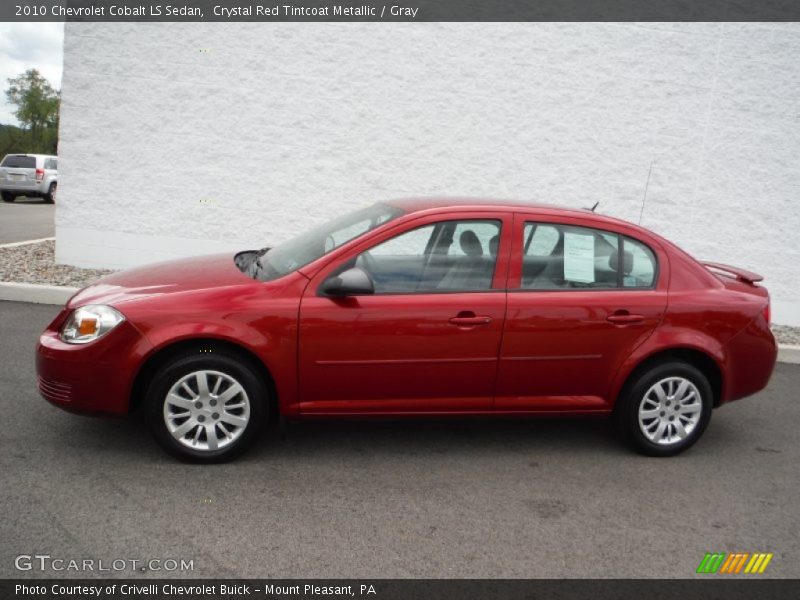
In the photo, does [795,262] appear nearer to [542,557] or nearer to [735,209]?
[735,209]

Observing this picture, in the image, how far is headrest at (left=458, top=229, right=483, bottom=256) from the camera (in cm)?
454

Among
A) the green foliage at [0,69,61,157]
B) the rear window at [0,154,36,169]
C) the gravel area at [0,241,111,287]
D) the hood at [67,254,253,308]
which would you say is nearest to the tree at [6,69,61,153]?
the green foliage at [0,69,61,157]

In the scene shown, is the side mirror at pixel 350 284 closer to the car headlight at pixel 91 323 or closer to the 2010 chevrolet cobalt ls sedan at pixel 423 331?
the 2010 chevrolet cobalt ls sedan at pixel 423 331

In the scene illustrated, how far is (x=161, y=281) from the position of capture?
175 inches

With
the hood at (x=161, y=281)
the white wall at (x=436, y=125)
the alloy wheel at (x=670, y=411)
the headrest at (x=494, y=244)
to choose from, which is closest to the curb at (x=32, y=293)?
the white wall at (x=436, y=125)

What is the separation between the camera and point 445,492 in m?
4.12

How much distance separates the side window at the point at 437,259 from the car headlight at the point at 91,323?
1429 millimetres

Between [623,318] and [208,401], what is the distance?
2566mm

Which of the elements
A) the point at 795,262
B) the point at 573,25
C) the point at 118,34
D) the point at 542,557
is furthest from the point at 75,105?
the point at 795,262

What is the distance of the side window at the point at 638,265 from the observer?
15.5ft

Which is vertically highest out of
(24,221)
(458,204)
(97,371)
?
(458,204)

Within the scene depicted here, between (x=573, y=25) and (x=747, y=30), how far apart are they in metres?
2.01

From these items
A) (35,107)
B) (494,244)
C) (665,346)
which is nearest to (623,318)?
(665,346)

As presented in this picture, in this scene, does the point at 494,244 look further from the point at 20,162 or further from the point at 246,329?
the point at 20,162
